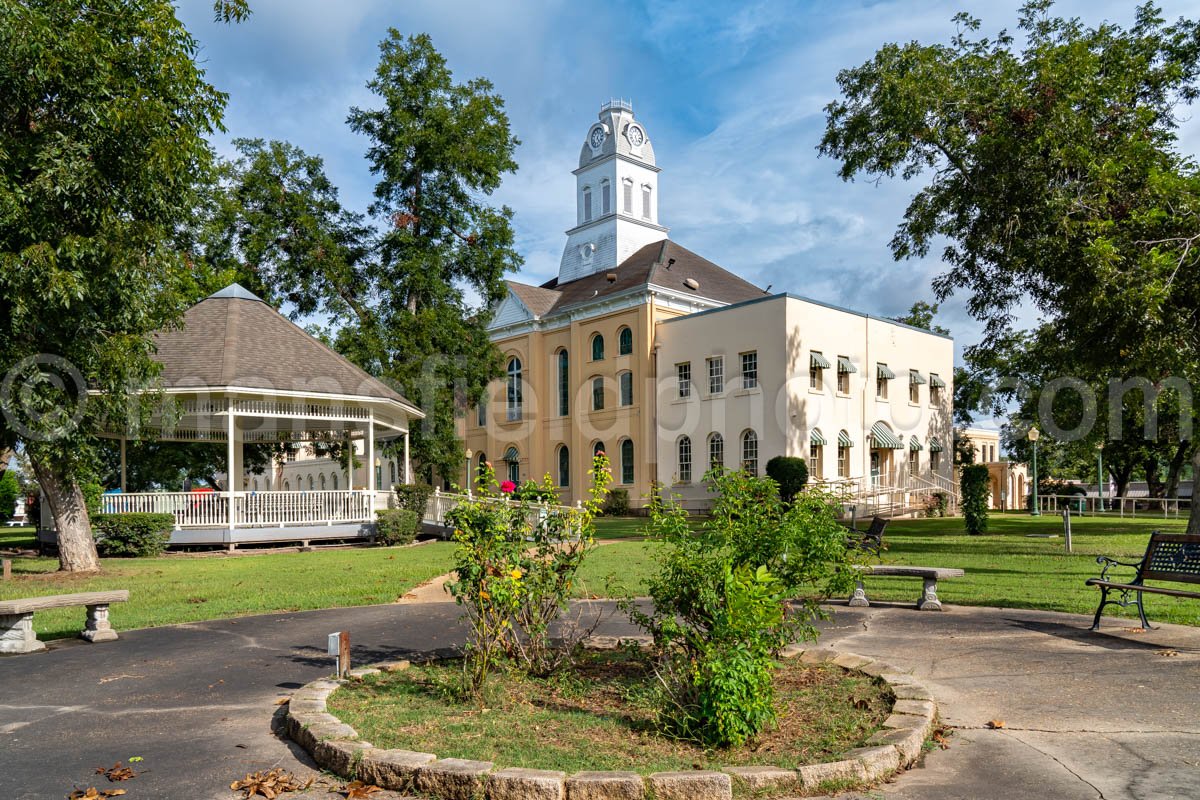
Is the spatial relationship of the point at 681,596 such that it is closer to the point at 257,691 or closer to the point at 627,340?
the point at 257,691

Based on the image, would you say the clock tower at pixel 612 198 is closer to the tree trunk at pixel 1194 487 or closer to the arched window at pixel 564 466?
the arched window at pixel 564 466

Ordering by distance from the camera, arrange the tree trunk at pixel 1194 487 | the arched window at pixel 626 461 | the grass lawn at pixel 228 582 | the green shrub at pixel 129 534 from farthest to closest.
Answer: the arched window at pixel 626 461 < the green shrub at pixel 129 534 < the tree trunk at pixel 1194 487 < the grass lawn at pixel 228 582

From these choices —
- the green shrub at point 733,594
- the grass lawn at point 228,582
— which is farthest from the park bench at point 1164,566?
the grass lawn at point 228,582

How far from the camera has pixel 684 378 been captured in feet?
125

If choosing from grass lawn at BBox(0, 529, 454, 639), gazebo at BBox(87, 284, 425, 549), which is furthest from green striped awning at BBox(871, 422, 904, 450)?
grass lawn at BBox(0, 529, 454, 639)

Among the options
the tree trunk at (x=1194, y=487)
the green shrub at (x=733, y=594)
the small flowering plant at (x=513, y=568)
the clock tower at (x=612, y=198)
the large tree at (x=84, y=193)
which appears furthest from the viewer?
the clock tower at (x=612, y=198)

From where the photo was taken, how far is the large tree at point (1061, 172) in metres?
16.9

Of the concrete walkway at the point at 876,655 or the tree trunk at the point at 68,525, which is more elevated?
the tree trunk at the point at 68,525

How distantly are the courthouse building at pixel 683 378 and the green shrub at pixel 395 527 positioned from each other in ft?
31.3

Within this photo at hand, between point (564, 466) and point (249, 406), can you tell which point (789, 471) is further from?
point (249, 406)

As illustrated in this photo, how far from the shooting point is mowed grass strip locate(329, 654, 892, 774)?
4.97m

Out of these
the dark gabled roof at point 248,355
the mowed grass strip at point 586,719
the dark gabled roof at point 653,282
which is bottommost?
the mowed grass strip at point 586,719

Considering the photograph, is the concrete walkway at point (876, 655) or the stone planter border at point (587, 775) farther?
the concrete walkway at point (876, 655)

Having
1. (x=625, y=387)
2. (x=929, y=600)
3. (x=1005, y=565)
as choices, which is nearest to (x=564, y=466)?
(x=625, y=387)
